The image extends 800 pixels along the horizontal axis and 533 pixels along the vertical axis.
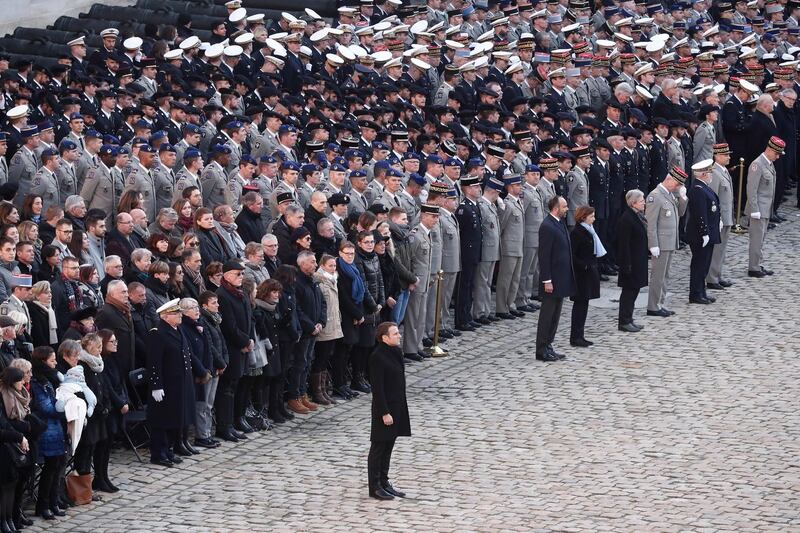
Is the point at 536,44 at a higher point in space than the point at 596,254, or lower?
higher

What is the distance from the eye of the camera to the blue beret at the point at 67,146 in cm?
1998

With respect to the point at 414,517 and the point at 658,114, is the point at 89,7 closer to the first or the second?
the point at 658,114

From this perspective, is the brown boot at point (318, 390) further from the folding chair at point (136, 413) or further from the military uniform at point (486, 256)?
the military uniform at point (486, 256)

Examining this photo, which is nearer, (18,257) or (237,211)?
(18,257)

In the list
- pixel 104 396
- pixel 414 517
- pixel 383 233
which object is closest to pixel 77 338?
pixel 104 396

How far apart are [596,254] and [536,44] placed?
10.3 m

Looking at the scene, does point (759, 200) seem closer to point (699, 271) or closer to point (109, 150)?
point (699, 271)

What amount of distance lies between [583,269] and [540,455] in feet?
15.2

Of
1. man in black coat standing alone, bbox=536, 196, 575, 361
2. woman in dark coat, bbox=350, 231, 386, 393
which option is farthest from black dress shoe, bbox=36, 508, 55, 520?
man in black coat standing alone, bbox=536, 196, 575, 361

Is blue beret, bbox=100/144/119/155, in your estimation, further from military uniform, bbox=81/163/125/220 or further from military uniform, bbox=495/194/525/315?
military uniform, bbox=495/194/525/315

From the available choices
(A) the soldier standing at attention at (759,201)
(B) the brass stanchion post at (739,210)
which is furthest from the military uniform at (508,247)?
(B) the brass stanchion post at (739,210)

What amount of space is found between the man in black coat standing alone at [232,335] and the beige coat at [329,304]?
1.23 m

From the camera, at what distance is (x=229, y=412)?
16828 millimetres

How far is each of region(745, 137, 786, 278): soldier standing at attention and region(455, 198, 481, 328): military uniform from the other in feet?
16.5
